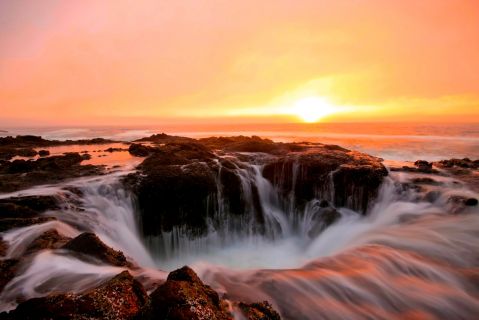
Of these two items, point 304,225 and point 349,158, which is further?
point 349,158

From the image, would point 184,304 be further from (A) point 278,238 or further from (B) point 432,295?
(A) point 278,238

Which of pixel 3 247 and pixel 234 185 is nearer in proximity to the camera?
pixel 3 247

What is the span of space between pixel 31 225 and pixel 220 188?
20.1ft

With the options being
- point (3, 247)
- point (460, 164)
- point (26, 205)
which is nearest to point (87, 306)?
point (3, 247)

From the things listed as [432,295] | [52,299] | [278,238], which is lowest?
[278,238]

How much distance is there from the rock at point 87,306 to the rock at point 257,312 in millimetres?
1281

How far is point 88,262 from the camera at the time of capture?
527 cm

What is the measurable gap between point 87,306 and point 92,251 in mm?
2680

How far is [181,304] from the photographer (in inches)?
122

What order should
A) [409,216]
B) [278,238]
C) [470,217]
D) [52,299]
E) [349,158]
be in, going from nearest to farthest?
[52,299] < [470,217] < [409,216] < [278,238] < [349,158]

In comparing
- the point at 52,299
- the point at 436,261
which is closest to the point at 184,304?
the point at 52,299

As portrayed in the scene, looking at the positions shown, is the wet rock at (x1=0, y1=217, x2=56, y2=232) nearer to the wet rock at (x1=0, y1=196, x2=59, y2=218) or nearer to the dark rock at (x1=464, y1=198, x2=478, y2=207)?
the wet rock at (x1=0, y1=196, x2=59, y2=218)

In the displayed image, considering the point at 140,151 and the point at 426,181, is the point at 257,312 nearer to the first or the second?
the point at 426,181

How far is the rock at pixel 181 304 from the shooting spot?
3035mm
